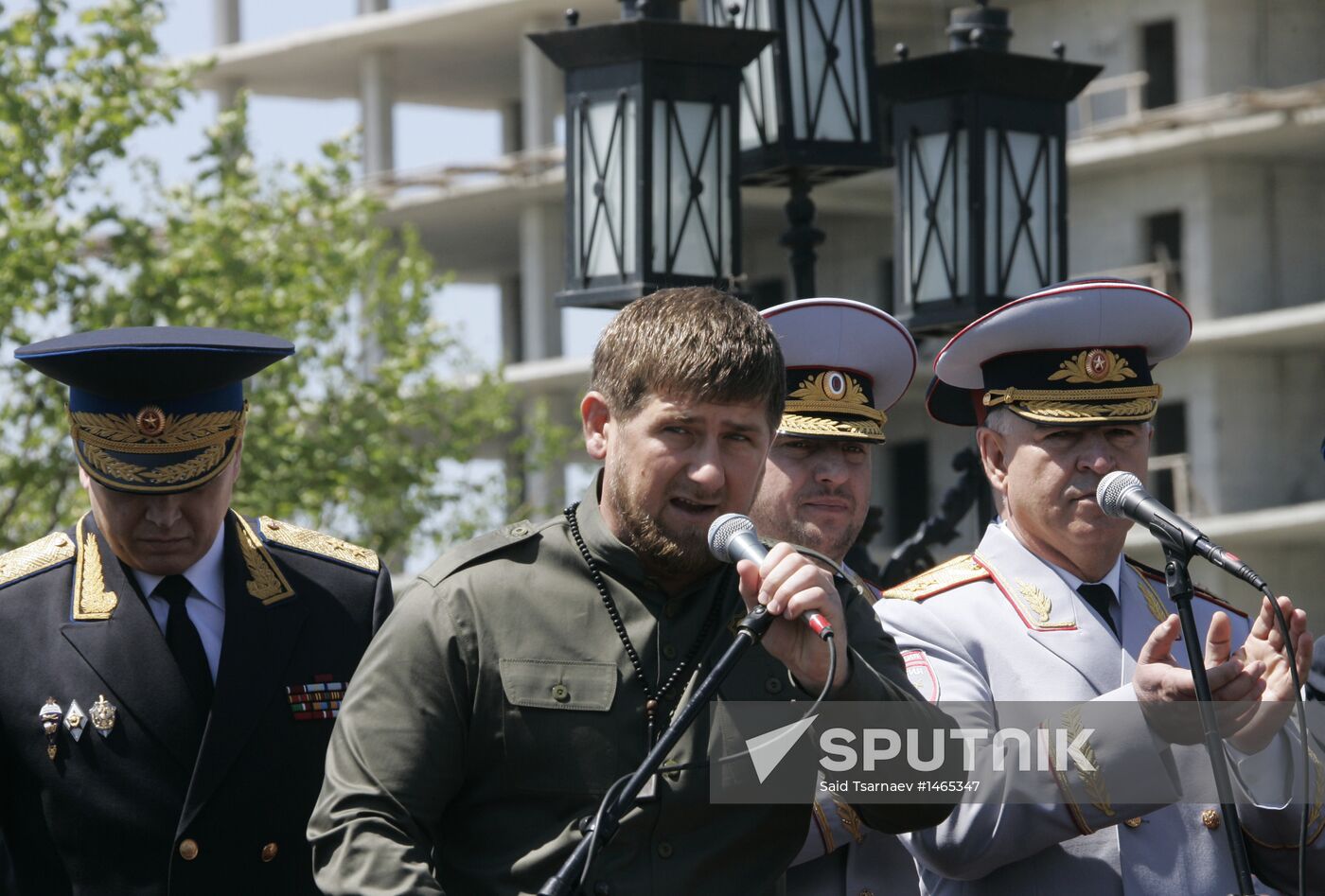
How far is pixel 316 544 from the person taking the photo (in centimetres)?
578

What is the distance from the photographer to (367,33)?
140 feet

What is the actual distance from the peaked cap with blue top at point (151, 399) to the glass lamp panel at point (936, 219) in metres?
3.46

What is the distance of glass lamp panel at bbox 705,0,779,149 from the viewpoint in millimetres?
7988

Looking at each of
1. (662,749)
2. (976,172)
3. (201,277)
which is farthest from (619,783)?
(201,277)

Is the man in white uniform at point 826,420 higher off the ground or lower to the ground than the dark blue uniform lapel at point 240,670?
higher

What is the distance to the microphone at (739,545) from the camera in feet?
12.6

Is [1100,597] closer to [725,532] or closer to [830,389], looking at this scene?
[830,389]

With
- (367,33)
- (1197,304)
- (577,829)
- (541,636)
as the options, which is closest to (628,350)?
(541,636)

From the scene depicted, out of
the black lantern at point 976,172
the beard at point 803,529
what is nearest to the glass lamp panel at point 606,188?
the black lantern at point 976,172

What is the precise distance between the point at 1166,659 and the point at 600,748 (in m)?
1.22

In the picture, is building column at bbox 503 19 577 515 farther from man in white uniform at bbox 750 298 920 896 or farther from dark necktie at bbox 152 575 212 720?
dark necktie at bbox 152 575 212 720

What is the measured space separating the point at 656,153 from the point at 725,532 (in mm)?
3751

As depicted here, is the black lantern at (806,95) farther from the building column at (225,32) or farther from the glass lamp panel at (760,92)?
the building column at (225,32)

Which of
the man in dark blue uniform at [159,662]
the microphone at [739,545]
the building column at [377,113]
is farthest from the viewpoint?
the building column at [377,113]
